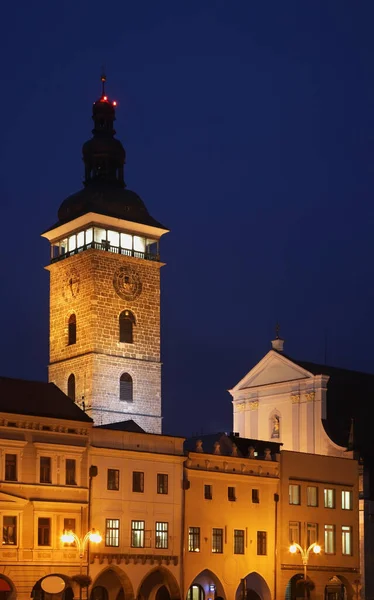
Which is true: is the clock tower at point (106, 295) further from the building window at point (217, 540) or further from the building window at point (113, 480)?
the building window at point (113, 480)

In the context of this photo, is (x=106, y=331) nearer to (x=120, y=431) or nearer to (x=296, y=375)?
(x=296, y=375)

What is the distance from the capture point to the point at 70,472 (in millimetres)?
67062

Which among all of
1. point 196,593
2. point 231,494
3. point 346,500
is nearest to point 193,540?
point 231,494

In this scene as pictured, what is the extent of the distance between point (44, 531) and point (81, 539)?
2.27 m

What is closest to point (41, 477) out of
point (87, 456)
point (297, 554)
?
point (87, 456)

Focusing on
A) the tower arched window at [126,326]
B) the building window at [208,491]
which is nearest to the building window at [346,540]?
the building window at [208,491]

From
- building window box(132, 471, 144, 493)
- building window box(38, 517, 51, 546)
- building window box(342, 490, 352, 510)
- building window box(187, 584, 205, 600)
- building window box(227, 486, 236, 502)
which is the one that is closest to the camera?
building window box(38, 517, 51, 546)

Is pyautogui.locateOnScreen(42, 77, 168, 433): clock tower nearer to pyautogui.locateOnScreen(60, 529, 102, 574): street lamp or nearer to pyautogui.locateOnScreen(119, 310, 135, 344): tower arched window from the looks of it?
pyautogui.locateOnScreen(119, 310, 135, 344): tower arched window

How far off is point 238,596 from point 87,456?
14188mm

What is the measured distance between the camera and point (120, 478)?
69.2m

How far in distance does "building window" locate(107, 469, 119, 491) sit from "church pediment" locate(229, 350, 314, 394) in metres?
27.3

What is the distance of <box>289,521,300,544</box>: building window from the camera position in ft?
256

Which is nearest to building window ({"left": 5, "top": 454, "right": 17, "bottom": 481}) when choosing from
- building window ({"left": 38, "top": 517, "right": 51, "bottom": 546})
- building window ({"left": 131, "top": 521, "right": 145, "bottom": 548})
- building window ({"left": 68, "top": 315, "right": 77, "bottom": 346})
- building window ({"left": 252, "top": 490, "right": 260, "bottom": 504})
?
building window ({"left": 38, "top": 517, "right": 51, "bottom": 546})

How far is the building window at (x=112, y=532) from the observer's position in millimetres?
68125
